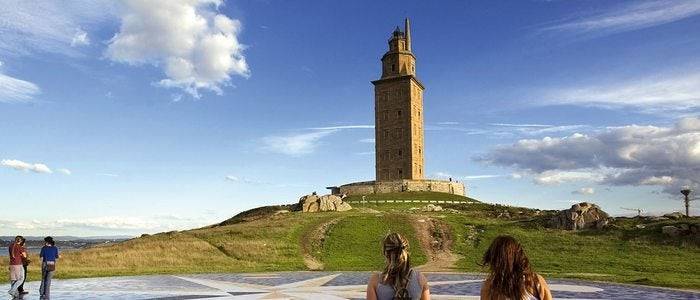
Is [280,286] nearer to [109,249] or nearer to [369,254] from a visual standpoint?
[369,254]

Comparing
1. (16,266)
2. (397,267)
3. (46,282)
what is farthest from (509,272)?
(16,266)

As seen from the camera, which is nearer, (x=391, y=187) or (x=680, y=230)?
(x=680, y=230)

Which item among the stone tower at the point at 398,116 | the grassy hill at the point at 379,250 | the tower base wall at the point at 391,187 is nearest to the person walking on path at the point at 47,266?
the grassy hill at the point at 379,250

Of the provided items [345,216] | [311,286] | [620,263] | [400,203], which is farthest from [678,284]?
[400,203]

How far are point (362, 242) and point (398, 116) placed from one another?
65.5 meters

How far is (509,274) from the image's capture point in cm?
572

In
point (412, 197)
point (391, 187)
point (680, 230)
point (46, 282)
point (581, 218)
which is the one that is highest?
point (391, 187)

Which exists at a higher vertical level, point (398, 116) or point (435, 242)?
point (398, 116)

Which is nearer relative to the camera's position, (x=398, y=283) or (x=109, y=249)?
(x=398, y=283)

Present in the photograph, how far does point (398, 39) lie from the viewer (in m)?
111

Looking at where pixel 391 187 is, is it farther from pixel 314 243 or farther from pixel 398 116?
pixel 314 243

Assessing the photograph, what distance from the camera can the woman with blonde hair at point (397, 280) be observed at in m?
6.05

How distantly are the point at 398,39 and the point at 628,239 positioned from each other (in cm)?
Result: 7564

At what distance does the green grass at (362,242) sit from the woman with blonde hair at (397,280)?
27944 mm
